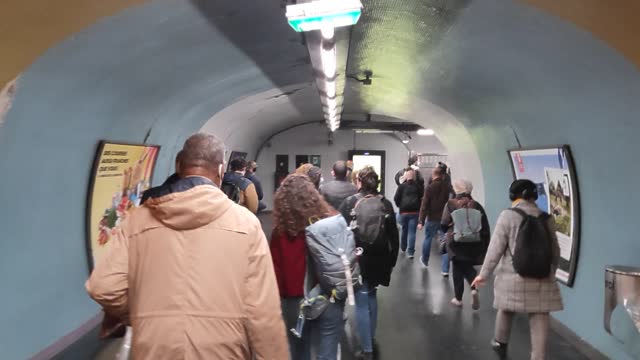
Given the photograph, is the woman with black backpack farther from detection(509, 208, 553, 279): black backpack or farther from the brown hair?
detection(509, 208, 553, 279): black backpack

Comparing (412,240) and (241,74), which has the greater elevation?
(241,74)

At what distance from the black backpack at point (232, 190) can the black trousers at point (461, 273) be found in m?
2.93

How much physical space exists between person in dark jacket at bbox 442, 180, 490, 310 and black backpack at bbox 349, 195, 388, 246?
1.80 meters

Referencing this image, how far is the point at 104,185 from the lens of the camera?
5094mm

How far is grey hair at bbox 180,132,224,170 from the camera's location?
80.5 inches

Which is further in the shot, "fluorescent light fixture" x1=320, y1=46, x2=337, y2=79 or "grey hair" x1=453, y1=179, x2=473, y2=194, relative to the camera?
"grey hair" x1=453, y1=179, x2=473, y2=194

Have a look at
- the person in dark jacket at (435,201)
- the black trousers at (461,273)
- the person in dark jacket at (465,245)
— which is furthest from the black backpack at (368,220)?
the person in dark jacket at (435,201)

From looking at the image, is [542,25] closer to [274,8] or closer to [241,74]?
[274,8]

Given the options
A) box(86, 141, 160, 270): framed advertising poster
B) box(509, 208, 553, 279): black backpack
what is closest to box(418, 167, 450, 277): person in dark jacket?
box(509, 208, 553, 279): black backpack

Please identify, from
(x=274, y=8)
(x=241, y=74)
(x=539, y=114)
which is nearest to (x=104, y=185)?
(x=241, y=74)

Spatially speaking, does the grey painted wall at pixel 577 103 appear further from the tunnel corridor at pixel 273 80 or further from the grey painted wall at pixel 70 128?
the grey painted wall at pixel 70 128

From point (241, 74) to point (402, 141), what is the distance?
1283cm

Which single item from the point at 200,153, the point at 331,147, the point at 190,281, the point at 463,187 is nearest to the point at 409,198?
the point at 463,187

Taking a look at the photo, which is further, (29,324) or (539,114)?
(539,114)
